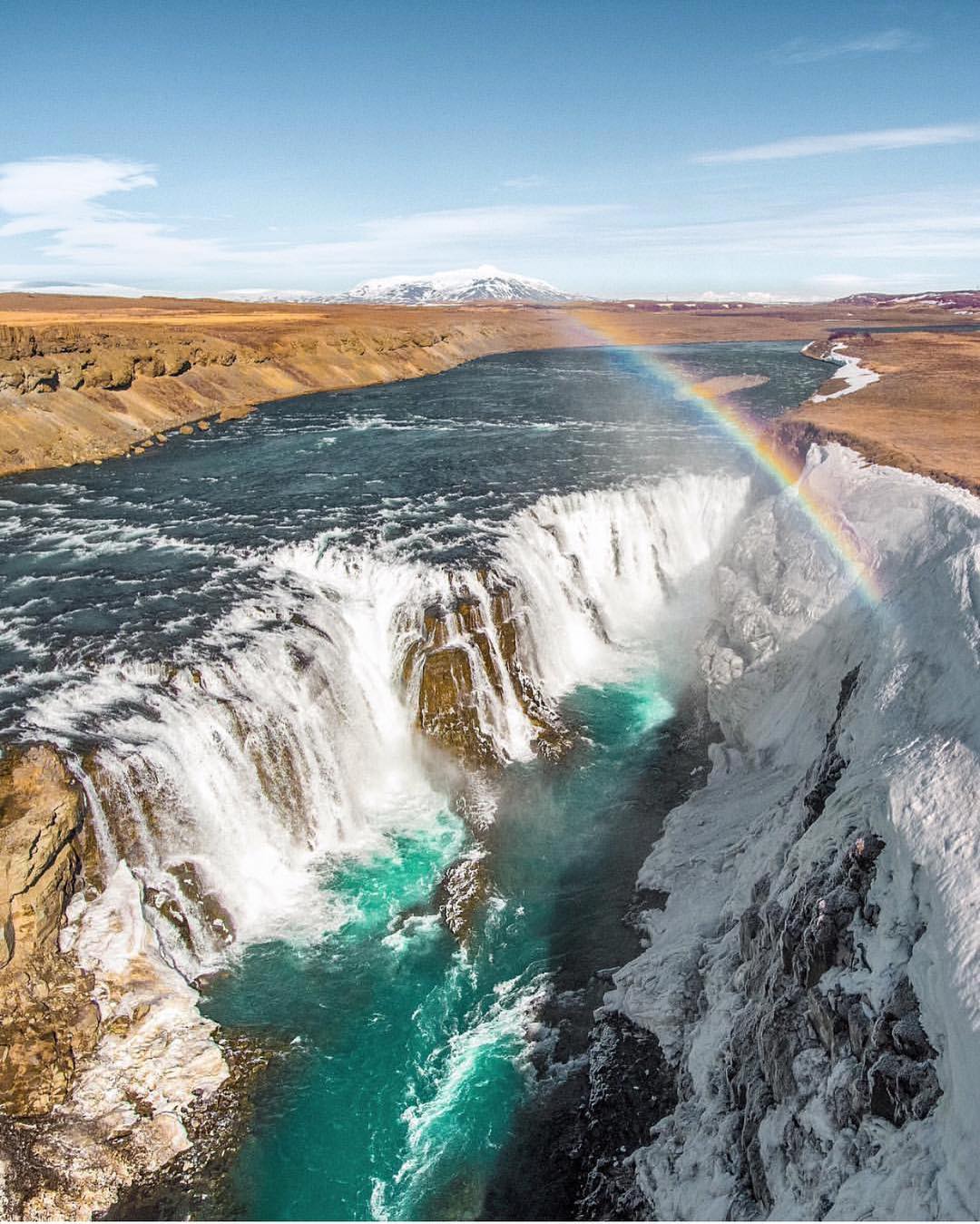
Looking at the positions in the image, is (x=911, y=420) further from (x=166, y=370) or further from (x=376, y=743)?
(x=166, y=370)

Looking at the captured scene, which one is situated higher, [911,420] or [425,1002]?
[911,420]

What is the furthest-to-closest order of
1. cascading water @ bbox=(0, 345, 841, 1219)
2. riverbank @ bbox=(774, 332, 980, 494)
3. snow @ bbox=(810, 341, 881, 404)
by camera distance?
snow @ bbox=(810, 341, 881, 404) → riverbank @ bbox=(774, 332, 980, 494) → cascading water @ bbox=(0, 345, 841, 1219)

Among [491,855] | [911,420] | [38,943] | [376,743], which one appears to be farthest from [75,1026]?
[911,420]

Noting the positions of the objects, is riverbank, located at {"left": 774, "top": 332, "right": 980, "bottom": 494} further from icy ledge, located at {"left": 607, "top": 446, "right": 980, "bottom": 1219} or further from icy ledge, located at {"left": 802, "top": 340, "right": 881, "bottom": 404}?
icy ledge, located at {"left": 607, "top": 446, "right": 980, "bottom": 1219}

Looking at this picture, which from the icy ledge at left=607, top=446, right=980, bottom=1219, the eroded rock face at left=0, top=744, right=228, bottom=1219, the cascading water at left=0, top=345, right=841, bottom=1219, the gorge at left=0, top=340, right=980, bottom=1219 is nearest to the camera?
the icy ledge at left=607, top=446, right=980, bottom=1219

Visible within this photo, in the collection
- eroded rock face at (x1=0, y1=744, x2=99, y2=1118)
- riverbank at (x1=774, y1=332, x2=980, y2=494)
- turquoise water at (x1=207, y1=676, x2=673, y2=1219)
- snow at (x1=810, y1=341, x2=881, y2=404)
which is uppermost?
snow at (x1=810, y1=341, x2=881, y2=404)

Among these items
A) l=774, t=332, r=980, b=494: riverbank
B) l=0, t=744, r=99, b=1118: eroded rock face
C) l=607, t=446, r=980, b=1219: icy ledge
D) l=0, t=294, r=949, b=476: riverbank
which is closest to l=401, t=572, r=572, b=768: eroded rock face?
l=607, t=446, r=980, b=1219: icy ledge
